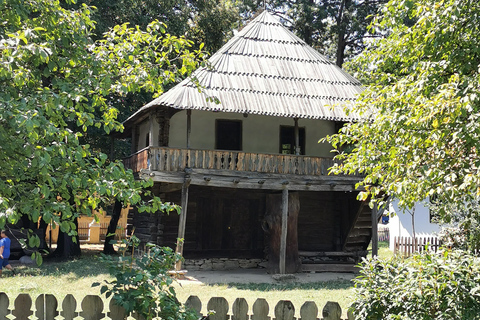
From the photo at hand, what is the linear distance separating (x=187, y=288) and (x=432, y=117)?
10.2 metres

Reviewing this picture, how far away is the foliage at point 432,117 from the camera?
6.12m

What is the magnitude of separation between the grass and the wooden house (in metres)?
1.70

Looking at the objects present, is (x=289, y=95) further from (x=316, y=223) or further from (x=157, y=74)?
(x=157, y=74)

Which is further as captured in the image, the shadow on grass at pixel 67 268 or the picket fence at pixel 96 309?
the shadow on grass at pixel 67 268

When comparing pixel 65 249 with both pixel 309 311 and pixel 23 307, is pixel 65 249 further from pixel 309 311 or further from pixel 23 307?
pixel 309 311

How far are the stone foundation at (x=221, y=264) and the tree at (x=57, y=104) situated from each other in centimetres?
1367

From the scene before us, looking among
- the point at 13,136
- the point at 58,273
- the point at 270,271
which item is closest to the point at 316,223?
the point at 270,271

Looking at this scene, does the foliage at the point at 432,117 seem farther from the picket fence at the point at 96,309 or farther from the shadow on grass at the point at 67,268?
the shadow on grass at the point at 67,268

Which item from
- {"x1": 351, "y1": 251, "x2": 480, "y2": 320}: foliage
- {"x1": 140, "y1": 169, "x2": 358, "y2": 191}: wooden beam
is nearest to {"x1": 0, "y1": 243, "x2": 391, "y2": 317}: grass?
{"x1": 140, "y1": 169, "x2": 358, "y2": 191}: wooden beam

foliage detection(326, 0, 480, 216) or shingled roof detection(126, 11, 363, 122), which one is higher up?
shingled roof detection(126, 11, 363, 122)

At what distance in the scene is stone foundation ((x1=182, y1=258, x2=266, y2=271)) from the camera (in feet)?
64.3

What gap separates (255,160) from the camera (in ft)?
56.7

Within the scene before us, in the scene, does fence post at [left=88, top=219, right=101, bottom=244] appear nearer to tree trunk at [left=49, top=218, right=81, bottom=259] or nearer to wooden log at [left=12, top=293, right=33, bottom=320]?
tree trunk at [left=49, top=218, right=81, bottom=259]

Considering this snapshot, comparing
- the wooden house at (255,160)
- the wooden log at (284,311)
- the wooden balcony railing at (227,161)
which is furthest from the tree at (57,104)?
the wooden house at (255,160)
